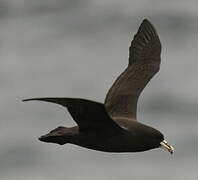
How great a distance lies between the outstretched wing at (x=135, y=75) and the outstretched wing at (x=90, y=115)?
1.67 metres

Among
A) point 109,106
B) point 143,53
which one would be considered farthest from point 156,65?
point 109,106

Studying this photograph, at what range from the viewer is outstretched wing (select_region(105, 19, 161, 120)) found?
13711 mm

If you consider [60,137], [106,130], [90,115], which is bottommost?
[60,137]

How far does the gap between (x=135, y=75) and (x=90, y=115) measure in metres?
3.49

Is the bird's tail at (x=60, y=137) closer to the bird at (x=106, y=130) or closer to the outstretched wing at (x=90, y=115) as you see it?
the bird at (x=106, y=130)

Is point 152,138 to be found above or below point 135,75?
below

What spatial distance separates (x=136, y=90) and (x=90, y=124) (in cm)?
288

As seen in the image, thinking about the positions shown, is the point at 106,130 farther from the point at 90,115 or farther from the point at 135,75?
the point at 135,75

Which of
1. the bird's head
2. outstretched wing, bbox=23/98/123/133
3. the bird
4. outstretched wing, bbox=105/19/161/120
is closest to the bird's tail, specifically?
the bird

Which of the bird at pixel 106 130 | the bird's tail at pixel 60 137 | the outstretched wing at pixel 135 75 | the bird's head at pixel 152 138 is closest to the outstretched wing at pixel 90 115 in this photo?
the bird at pixel 106 130

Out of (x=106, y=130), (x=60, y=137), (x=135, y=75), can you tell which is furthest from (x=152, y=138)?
(x=135, y=75)

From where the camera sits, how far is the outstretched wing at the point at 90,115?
10727mm

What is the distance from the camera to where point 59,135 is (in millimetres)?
11766

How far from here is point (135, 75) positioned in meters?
14.6
